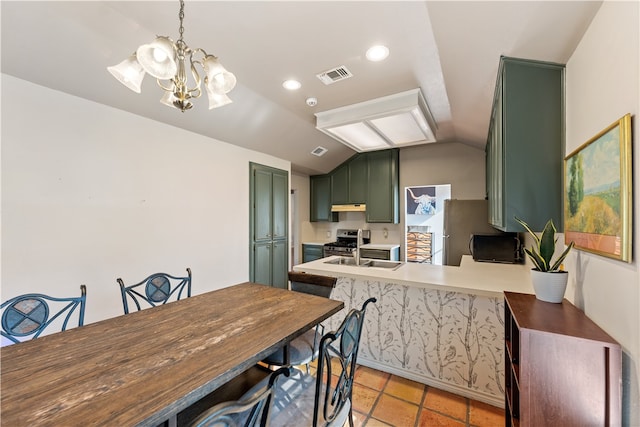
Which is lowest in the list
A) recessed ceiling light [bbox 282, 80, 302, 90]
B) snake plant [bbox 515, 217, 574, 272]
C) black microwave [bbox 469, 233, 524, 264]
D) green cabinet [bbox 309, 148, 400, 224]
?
black microwave [bbox 469, 233, 524, 264]

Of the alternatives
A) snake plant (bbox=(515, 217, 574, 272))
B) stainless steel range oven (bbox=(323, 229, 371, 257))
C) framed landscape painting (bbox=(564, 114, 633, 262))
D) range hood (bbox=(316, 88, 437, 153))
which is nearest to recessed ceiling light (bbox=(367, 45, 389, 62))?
range hood (bbox=(316, 88, 437, 153))

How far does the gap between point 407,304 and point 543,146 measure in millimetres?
1475

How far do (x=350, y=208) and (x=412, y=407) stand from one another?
353cm

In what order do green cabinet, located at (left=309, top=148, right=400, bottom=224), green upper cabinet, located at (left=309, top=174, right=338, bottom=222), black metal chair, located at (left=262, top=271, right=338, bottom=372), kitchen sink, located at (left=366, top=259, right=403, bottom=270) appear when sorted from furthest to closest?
1. green upper cabinet, located at (left=309, top=174, right=338, bottom=222)
2. green cabinet, located at (left=309, top=148, right=400, bottom=224)
3. kitchen sink, located at (left=366, top=259, right=403, bottom=270)
4. black metal chair, located at (left=262, top=271, right=338, bottom=372)

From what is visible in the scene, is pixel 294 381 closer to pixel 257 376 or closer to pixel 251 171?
pixel 257 376

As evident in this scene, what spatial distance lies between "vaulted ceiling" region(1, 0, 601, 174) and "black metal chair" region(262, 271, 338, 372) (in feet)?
5.52

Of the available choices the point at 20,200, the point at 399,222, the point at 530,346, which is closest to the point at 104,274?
the point at 20,200

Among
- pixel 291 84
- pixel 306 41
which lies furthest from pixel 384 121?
pixel 306 41

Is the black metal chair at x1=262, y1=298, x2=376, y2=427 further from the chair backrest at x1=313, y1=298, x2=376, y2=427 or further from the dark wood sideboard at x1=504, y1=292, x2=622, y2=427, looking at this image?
the dark wood sideboard at x1=504, y1=292, x2=622, y2=427

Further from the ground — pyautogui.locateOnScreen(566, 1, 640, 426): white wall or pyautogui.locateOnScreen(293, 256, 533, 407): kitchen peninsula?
pyautogui.locateOnScreen(566, 1, 640, 426): white wall

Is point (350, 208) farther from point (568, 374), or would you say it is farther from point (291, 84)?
point (568, 374)

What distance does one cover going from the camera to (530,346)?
1.01 metres

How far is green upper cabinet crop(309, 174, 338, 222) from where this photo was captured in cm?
538

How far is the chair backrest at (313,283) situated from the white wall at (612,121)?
1349 millimetres
